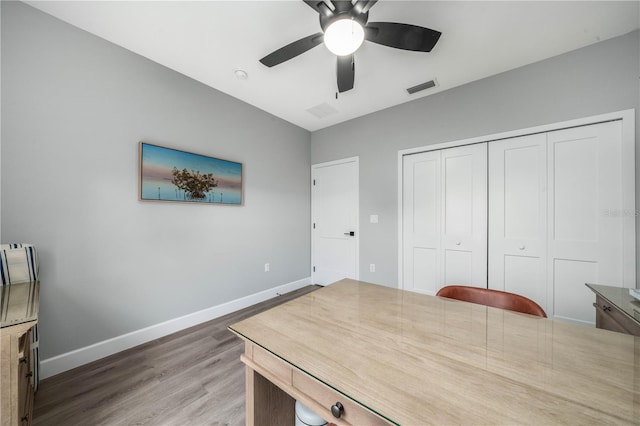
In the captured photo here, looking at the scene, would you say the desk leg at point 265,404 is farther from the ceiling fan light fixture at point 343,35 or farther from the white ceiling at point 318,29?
the white ceiling at point 318,29

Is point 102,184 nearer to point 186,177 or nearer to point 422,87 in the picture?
point 186,177

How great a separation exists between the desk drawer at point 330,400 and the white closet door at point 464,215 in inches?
95.3

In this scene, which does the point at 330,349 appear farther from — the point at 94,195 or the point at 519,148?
the point at 519,148

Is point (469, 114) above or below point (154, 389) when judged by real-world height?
above

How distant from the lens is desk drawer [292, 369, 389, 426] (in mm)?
640

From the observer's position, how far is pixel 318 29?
1817mm

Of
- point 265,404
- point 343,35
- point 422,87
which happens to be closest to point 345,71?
point 343,35

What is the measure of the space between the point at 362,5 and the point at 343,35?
0.55ft

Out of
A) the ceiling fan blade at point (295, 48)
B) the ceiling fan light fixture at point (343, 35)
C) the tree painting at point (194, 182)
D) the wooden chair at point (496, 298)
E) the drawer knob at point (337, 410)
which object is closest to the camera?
the drawer knob at point (337, 410)

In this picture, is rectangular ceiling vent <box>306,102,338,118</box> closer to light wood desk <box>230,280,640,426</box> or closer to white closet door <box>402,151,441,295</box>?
white closet door <box>402,151,441,295</box>

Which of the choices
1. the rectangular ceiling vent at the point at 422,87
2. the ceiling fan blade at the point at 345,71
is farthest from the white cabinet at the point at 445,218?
the ceiling fan blade at the point at 345,71

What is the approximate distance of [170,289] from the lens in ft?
7.50

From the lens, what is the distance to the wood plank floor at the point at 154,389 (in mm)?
1381

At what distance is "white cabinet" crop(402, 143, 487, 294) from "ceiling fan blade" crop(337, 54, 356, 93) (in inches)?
56.0
